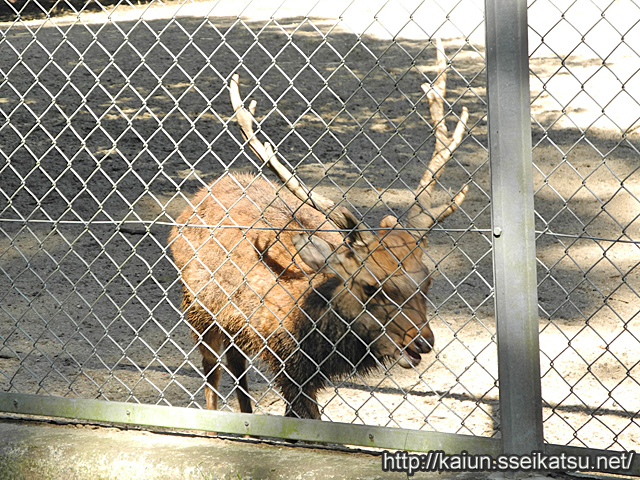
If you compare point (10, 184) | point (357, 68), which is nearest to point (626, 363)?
point (10, 184)

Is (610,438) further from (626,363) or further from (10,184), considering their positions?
(10,184)

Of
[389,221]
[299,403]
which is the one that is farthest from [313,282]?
[299,403]

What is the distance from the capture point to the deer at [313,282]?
357 cm

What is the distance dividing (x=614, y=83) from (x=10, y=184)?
26.4 ft

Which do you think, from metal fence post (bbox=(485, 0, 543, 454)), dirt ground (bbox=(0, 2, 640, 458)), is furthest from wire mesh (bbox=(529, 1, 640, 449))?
metal fence post (bbox=(485, 0, 543, 454))

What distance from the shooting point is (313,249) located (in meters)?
3.76

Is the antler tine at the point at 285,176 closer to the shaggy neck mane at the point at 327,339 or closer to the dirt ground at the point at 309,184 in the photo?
the dirt ground at the point at 309,184

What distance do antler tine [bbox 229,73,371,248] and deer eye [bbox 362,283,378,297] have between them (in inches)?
9.3

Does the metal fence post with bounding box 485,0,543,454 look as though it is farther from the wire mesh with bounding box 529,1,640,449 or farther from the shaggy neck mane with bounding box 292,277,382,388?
the shaggy neck mane with bounding box 292,277,382,388

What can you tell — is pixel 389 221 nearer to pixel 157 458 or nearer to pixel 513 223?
pixel 513 223

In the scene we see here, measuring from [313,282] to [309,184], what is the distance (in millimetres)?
4422

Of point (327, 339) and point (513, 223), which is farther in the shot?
point (327, 339)

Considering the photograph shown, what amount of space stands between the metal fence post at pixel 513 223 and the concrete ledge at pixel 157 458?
409mm

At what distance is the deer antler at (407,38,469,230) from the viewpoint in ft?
11.0
